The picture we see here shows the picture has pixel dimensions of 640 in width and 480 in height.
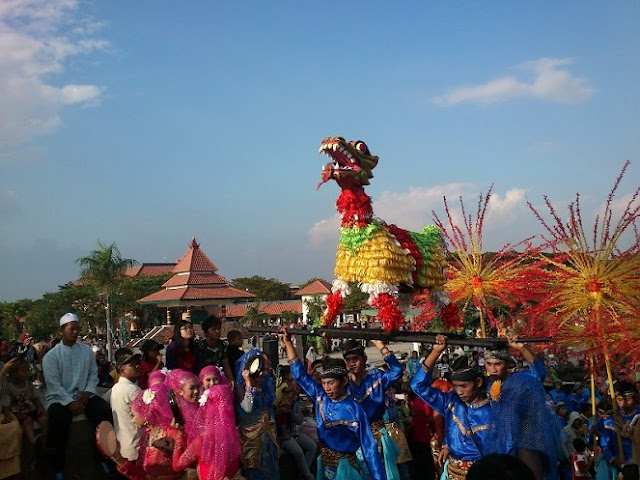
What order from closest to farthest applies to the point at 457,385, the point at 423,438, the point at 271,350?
the point at 457,385
the point at 423,438
the point at 271,350

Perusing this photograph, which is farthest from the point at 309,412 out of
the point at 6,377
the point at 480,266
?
the point at 6,377

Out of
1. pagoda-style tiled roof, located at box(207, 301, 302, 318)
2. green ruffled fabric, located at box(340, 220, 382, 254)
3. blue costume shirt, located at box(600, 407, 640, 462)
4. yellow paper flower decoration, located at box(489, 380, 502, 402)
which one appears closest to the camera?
yellow paper flower decoration, located at box(489, 380, 502, 402)

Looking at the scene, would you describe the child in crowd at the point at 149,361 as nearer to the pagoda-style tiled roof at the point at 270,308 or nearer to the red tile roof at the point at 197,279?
the red tile roof at the point at 197,279

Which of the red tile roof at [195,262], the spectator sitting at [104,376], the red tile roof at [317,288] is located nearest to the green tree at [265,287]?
the red tile roof at [317,288]

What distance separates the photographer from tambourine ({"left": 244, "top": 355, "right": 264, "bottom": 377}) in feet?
17.1

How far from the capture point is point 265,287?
6438 cm

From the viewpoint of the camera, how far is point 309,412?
28.2ft

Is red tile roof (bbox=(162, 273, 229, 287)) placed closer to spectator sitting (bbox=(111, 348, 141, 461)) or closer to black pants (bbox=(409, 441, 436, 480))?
black pants (bbox=(409, 441, 436, 480))

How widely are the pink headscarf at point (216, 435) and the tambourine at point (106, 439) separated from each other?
920mm

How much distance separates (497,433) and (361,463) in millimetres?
1447

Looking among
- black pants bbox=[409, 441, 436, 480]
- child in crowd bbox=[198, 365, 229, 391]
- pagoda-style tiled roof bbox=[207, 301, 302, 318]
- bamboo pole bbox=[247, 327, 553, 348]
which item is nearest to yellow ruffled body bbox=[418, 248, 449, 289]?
black pants bbox=[409, 441, 436, 480]

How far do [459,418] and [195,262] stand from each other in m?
30.7

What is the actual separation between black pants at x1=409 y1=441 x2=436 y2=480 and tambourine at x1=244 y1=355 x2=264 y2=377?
8.95 ft

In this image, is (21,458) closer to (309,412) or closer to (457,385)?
(457,385)
